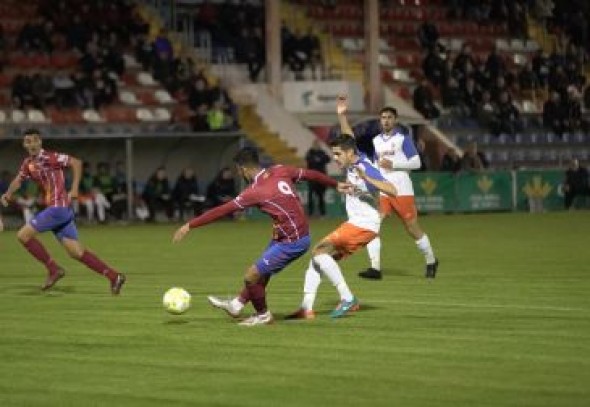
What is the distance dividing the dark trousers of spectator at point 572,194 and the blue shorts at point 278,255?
1117 inches

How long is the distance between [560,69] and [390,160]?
31623 millimetres

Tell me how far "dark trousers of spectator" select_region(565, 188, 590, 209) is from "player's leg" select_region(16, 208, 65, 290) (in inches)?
990

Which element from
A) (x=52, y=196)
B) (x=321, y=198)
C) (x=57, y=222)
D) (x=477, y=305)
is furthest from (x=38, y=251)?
(x=321, y=198)

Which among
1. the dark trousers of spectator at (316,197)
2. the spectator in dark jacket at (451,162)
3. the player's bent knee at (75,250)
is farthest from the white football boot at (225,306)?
the spectator in dark jacket at (451,162)

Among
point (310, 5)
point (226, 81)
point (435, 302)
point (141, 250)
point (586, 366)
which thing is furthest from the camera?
point (310, 5)

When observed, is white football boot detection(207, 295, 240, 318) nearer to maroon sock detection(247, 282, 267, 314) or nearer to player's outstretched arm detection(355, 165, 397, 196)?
maroon sock detection(247, 282, 267, 314)

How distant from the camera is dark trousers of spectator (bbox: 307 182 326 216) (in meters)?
38.4

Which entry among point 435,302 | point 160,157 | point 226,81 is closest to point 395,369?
point 435,302

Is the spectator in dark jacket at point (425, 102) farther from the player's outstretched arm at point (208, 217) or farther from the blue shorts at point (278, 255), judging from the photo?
the player's outstretched arm at point (208, 217)

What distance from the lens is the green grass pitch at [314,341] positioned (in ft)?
32.4

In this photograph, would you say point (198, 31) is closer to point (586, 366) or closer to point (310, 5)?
point (310, 5)

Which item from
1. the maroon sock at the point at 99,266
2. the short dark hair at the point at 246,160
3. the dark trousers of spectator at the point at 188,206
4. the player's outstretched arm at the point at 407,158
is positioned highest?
the short dark hair at the point at 246,160

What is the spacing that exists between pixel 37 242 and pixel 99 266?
3.78 ft

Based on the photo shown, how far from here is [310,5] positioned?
47938 mm
